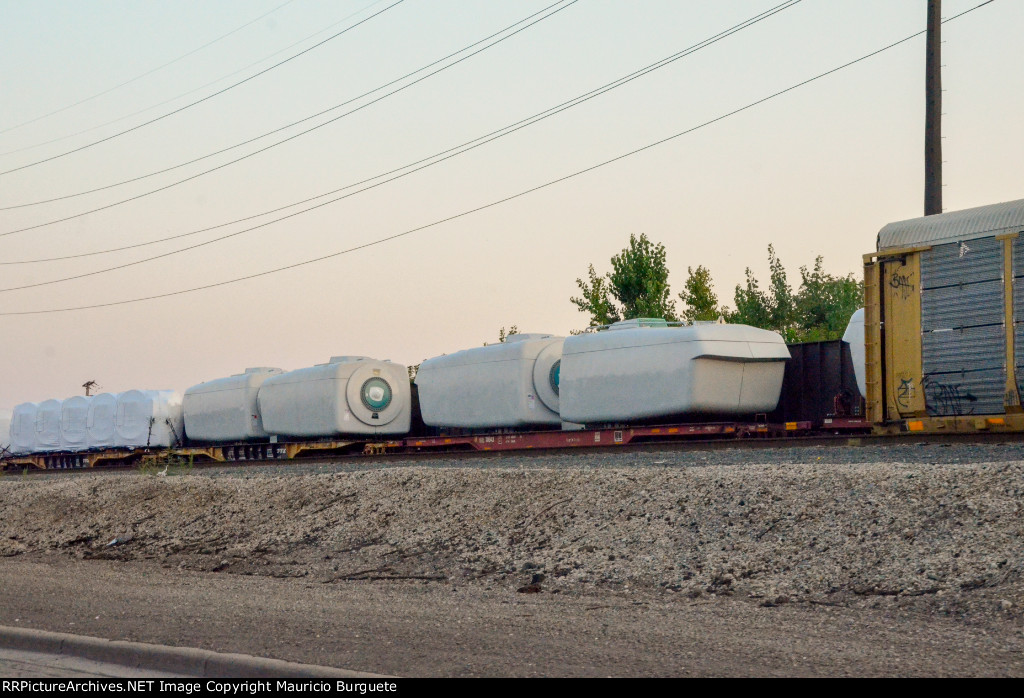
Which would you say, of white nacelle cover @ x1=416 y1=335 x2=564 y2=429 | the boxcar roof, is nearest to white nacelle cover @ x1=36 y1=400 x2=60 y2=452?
white nacelle cover @ x1=416 y1=335 x2=564 y2=429

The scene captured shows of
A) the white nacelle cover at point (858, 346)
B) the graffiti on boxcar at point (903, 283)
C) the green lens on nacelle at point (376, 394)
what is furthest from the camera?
the green lens on nacelle at point (376, 394)

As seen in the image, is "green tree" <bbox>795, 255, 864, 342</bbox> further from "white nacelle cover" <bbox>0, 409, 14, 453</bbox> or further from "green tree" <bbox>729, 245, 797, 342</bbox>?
"white nacelle cover" <bbox>0, 409, 14, 453</bbox>

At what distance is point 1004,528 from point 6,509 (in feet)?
57.5

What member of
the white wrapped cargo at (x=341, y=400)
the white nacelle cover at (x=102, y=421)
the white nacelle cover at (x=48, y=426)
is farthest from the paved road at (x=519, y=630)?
the white nacelle cover at (x=48, y=426)

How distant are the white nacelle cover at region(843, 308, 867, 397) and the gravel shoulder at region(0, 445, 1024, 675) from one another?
4.54m

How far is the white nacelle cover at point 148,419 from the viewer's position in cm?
3678

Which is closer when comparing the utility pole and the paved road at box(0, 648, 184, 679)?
the paved road at box(0, 648, 184, 679)

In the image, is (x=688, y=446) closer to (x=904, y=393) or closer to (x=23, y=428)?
(x=904, y=393)

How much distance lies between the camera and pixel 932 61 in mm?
20734

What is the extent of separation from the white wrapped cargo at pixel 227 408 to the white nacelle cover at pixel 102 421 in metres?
3.36

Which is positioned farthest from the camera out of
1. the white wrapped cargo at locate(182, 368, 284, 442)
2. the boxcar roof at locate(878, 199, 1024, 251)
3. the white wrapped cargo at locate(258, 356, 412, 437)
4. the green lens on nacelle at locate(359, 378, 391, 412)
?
the white wrapped cargo at locate(182, 368, 284, 442)

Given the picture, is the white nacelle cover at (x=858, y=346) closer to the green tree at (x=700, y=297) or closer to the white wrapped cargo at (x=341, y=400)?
the white wrapped cargo at (x=341, y=400)

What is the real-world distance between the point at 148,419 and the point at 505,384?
56.9ft

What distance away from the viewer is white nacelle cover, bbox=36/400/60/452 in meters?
40.3
